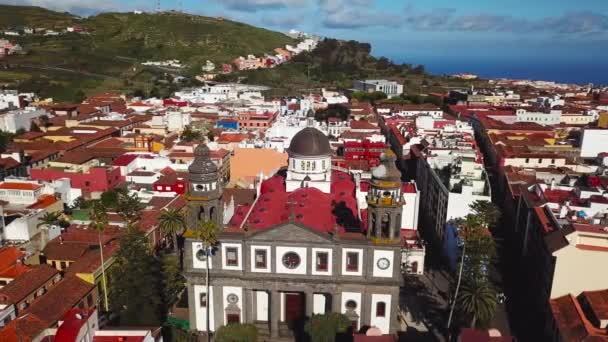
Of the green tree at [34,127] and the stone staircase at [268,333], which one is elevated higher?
the green tree at [34,127]

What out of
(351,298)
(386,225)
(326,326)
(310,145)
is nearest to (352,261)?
(351,298)

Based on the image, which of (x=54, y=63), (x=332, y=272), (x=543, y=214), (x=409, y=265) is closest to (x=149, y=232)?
(x=332, y=272)

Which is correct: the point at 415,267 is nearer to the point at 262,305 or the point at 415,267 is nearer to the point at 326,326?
the point at 262,305

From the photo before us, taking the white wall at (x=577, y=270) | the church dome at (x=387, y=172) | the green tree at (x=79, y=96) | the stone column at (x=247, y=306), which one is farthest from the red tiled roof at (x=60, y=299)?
the green tree at (x=79, y=96)

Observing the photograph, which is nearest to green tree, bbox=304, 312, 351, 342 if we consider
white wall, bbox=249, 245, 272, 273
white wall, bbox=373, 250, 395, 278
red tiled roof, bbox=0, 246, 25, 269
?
white wall, bbox=373, 250, 395, 278

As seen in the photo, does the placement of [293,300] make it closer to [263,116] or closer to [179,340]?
[179,340]

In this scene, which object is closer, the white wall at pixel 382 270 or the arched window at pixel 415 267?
the white wall at pixel 382 270

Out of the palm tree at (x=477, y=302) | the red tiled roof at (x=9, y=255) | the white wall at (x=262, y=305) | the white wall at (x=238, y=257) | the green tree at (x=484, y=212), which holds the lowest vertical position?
the white wall at (x=262, y=305)

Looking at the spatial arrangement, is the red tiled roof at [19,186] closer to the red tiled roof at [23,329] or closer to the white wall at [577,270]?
the red tiled roof at [23,329]
